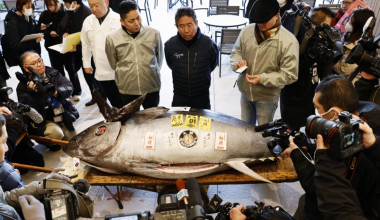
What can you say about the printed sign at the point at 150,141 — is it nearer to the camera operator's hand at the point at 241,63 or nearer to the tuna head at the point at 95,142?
the tuna head at the point at 95,142

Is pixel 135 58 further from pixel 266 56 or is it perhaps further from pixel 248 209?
pixel 248 209

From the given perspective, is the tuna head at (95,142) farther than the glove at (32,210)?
Yes

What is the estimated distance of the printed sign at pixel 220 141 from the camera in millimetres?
2318

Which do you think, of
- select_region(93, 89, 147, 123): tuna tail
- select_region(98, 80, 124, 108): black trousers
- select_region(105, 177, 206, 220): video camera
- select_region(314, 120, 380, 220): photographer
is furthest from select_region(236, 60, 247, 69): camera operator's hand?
select_region(105, 177, 206, 220): video camera

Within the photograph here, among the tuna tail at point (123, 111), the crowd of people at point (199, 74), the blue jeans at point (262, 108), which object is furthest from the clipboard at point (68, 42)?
the blue jeans at point (262, 108)

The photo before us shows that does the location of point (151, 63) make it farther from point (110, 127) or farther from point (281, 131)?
point (281, 131)

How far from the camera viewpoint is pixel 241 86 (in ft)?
9.37

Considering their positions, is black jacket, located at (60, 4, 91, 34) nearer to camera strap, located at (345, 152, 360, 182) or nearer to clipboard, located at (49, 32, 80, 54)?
clipboard, located at (49, 32, 80, 54)

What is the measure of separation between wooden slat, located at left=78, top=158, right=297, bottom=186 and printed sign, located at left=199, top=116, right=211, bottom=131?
377 millimetres

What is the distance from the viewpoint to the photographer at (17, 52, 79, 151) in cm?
296

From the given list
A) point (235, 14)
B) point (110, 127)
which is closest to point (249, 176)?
point (110, 127)

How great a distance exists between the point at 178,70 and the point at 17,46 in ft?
7.69

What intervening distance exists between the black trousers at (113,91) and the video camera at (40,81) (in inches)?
23.6

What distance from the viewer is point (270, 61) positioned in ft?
8.45
